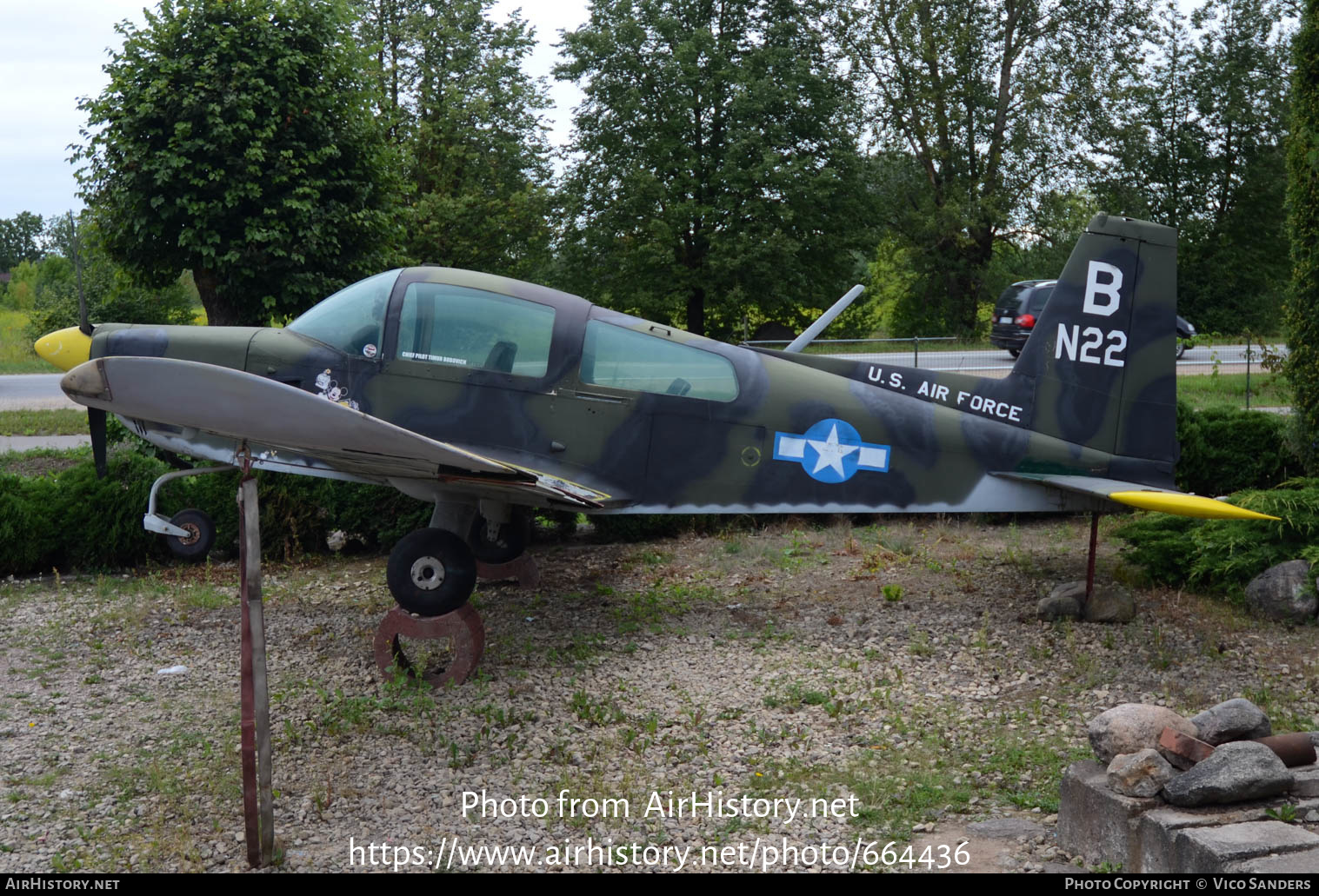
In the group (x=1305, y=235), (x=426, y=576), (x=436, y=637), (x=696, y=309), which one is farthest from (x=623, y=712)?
(x=696, y=309)

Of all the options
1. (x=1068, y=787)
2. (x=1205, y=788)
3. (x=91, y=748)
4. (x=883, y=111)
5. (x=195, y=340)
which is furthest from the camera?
(x=883, y=111)

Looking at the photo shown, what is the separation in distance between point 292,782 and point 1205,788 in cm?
453

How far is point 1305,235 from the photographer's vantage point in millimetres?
8805

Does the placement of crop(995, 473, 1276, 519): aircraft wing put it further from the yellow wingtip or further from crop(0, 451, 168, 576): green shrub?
crop(0, 451, 168, 576): green shrub

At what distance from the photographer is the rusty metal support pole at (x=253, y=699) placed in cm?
448

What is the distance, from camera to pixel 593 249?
92.0 ft

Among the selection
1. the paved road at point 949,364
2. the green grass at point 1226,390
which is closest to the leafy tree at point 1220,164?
the paved road at point 949,364

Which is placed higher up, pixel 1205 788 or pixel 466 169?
pixel 466 169

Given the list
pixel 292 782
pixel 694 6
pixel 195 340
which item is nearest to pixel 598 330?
pixel 195 340

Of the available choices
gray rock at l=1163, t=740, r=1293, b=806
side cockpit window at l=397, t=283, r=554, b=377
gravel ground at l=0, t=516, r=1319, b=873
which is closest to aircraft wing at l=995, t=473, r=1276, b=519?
Result: gravel ground at l=0, t=516, r=1319, b=873

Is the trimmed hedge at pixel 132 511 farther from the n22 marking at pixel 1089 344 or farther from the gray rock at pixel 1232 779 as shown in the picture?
the gray rock at pixel 1232 779

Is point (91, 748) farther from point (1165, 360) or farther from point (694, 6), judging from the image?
point (694, 6)

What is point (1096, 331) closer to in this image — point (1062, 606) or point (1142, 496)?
point (1142, 496)

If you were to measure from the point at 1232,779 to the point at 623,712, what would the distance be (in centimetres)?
350
